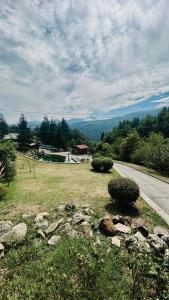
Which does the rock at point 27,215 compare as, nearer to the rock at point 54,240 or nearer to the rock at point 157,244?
the rock at point 54,240

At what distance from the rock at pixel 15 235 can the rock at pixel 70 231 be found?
1.73 meters

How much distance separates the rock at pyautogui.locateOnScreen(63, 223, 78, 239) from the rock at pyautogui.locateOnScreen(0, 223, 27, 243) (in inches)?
68.1

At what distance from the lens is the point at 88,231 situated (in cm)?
896

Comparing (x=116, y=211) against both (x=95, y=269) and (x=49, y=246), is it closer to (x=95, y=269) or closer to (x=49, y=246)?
(x=49, y=246)

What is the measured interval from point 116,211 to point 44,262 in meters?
5.60

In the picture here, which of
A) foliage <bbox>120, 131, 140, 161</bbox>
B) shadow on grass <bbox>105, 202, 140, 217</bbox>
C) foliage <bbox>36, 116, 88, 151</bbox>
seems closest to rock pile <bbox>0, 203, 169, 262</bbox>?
shadow on grass <bbox>105, 202, 140, 217</bbox>

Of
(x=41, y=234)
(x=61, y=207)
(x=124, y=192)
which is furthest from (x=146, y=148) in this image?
(x=41, y=234)

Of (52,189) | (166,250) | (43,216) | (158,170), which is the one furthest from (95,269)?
(158,170)

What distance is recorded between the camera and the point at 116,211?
38.2 ft

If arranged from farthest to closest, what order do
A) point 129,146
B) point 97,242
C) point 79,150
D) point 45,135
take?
point 45,135
point 79,150
point 129,146
point 97,242

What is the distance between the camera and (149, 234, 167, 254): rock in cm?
768

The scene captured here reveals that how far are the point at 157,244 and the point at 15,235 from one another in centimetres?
554

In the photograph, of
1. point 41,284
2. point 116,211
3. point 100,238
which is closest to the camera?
point 41,284

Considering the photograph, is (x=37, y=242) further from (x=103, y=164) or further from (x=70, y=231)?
(x=103, y=164)
